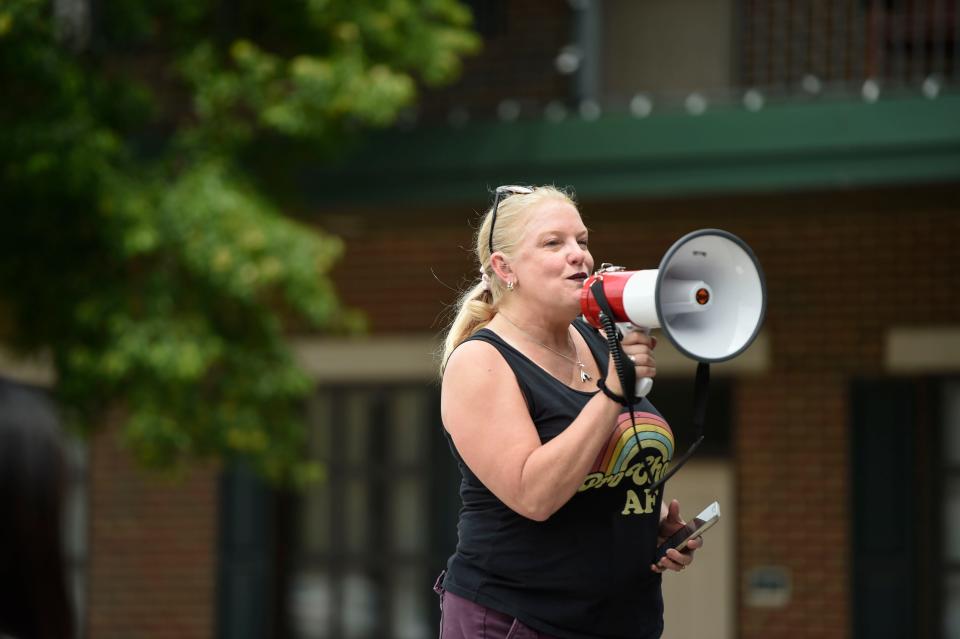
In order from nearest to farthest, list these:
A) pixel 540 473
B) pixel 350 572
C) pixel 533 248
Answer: pixel 540 473 < pixel 533 248 < pixel 350 572

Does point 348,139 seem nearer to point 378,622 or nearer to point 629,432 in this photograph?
point 378,622

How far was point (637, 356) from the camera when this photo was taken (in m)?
3.11

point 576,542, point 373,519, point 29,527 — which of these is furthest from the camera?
point 373,519

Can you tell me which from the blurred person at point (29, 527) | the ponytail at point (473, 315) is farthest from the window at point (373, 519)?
the blurred person at point (29, 527)

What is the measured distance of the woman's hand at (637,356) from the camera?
3096 mm

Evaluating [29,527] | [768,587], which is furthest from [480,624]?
[768,587]

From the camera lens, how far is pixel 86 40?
8.86 metres

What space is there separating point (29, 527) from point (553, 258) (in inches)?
65.2

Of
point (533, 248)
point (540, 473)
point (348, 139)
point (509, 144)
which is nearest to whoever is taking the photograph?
point (540, 473)

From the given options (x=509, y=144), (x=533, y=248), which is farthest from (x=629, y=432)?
(x=509, y=144)

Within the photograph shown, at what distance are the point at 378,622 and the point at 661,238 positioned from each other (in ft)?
10.9

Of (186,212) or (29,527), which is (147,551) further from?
(29,527)

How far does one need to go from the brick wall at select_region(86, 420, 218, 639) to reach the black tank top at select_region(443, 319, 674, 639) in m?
7.67

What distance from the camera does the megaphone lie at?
10.2 ft
